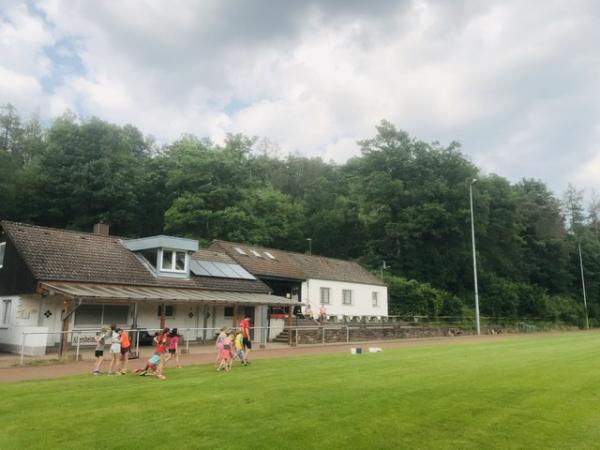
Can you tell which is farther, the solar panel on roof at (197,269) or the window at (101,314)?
the solar panel on roof at (197,269)

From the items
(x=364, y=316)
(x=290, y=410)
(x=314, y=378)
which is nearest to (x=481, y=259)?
(x=364, y=316)

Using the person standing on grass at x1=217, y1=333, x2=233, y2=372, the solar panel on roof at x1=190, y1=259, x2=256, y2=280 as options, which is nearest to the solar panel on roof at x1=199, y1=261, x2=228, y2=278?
the solar panel on roof at x1=190, y1=259, x2=256, y2=280

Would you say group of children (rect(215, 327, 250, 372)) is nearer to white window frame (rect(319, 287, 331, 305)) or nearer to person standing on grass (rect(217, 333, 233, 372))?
person standing on grass (rect(217, 333, 233, 372))

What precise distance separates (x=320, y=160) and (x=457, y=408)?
68.3 m

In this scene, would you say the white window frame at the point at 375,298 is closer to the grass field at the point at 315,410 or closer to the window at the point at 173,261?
the window at the point at 173,261

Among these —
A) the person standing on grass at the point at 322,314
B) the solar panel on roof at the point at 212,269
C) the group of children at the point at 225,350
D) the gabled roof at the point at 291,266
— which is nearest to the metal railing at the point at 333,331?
→ the person standing on grass at the point at 322,314

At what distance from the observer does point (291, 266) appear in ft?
123

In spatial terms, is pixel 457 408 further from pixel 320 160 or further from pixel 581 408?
pixel 320 160

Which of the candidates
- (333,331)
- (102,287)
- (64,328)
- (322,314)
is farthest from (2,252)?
(322,314)

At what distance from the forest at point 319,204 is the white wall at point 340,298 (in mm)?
2568

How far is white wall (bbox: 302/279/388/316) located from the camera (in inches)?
1457

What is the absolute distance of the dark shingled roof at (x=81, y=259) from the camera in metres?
23.5

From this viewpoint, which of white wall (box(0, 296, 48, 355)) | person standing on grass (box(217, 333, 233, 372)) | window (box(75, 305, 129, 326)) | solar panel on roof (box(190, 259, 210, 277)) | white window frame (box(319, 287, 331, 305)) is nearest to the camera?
person standing on grass (box(217, 333, 233, 372))

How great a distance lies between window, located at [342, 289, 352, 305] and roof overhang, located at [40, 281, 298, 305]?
35.6ft
